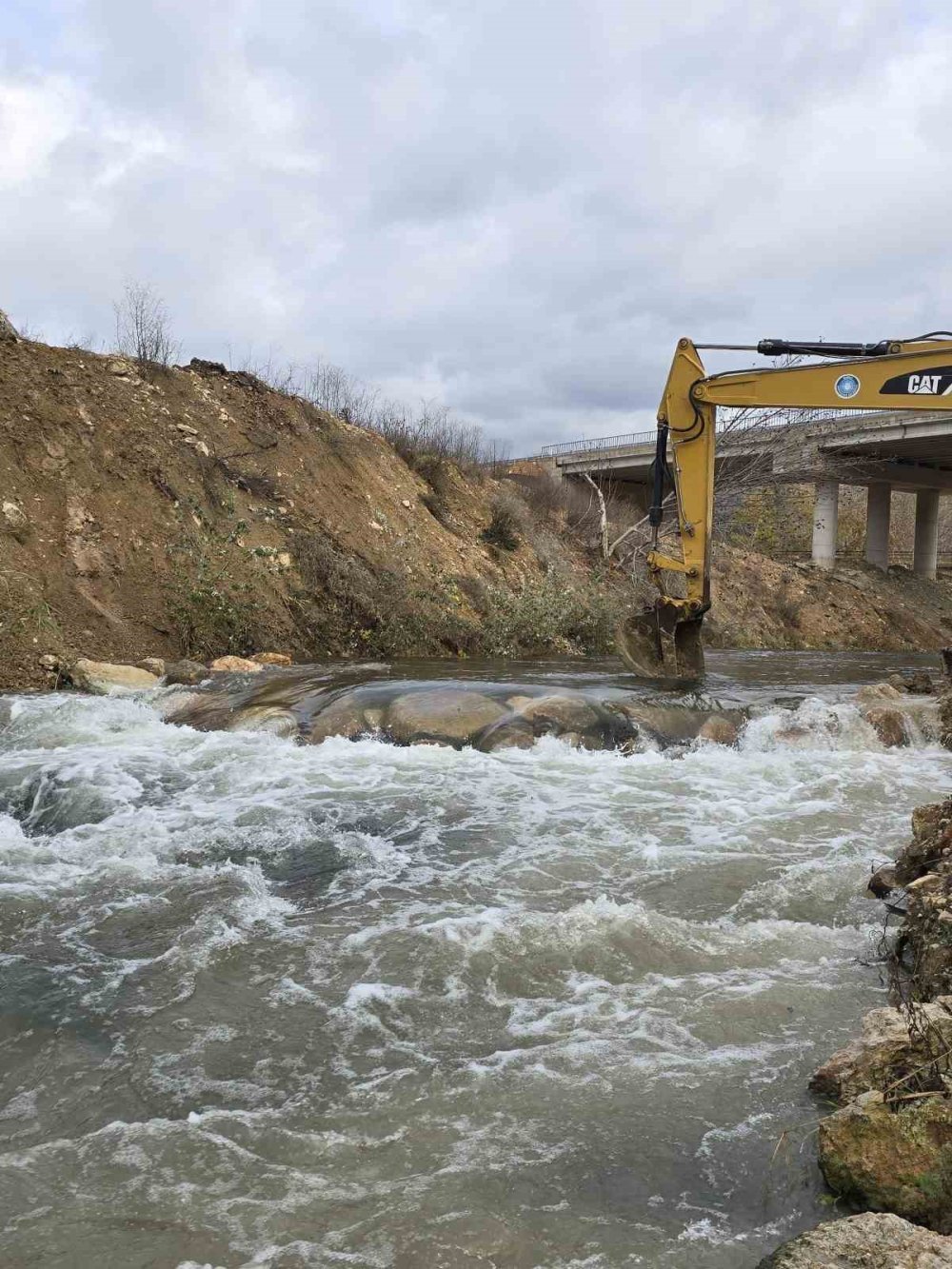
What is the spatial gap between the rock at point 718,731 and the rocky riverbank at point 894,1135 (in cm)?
611

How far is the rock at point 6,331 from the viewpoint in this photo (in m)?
16.6

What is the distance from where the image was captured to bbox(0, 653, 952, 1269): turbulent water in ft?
9.82

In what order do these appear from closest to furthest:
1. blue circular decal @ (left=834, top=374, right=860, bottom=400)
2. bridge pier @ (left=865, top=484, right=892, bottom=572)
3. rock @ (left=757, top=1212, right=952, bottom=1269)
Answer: rock @ (left=757, top=1212, right=952, bottom=1269) → blue circular decal @ (left=834, top=374, right=860, bottom=400) → bridge pier @ (left=865, top=484, right=892, bottom=572)

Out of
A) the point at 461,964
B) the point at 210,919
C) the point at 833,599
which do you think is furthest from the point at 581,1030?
the point at 833,599

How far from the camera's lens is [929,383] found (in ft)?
37.3

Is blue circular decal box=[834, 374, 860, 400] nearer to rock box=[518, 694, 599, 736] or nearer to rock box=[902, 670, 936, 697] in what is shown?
rock box=[902, 670, 936, 697]

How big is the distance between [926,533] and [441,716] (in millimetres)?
37500

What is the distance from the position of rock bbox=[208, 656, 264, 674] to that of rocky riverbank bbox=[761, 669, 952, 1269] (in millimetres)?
10867

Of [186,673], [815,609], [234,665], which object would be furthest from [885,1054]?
[815,609]

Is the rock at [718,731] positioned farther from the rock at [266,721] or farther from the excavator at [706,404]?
the rock at [266,721]

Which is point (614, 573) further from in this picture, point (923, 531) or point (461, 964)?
point (461, 964)

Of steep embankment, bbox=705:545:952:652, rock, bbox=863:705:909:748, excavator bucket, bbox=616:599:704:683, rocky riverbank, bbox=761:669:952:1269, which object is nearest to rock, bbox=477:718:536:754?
excavator bucket, bbox=616:599:704:683

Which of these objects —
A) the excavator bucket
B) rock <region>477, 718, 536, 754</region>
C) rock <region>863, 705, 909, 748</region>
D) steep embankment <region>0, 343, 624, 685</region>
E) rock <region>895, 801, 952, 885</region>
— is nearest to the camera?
rock <region>895, 801, 952, 885</region>

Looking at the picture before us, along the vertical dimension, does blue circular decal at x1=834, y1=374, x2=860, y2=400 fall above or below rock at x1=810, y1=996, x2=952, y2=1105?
above
